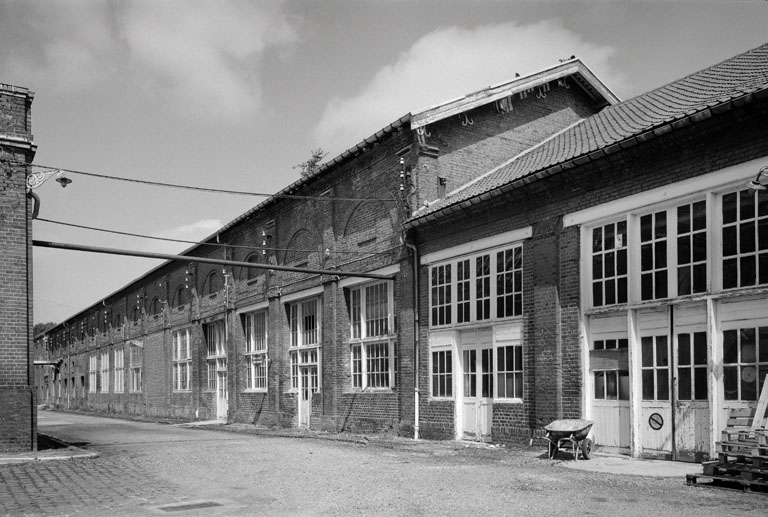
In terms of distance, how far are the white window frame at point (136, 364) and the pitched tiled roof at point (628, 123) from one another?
26.9 metres

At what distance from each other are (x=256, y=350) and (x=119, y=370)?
2115 centimetres

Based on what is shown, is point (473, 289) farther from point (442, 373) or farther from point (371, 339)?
point (371, 339)

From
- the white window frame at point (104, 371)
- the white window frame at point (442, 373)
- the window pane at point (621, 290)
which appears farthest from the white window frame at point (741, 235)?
the white window frame at point (104, 371)

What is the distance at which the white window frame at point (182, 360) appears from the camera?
110 ft

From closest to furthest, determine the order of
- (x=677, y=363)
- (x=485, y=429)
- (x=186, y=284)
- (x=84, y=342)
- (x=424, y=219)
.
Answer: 1. (x=677, y=363)
2. (x=485, y=429)
3. (x=424, y=219)
4. (x=186, y=284)
5. (x=84, y=342)

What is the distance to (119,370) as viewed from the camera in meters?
44.7

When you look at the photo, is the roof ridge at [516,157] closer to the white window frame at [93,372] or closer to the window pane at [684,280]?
the window pane at [684,280]

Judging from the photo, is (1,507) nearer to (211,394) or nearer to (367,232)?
(367,232)

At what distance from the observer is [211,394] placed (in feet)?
101

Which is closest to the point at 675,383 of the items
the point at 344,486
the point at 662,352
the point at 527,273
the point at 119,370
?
the point at 662,352

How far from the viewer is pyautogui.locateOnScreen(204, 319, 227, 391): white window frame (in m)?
29.9

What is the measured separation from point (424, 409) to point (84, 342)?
4218 centimetres

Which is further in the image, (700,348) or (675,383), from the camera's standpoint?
(675,383)

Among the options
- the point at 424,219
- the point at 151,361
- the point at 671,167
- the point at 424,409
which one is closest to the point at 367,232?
the point at 424,219
